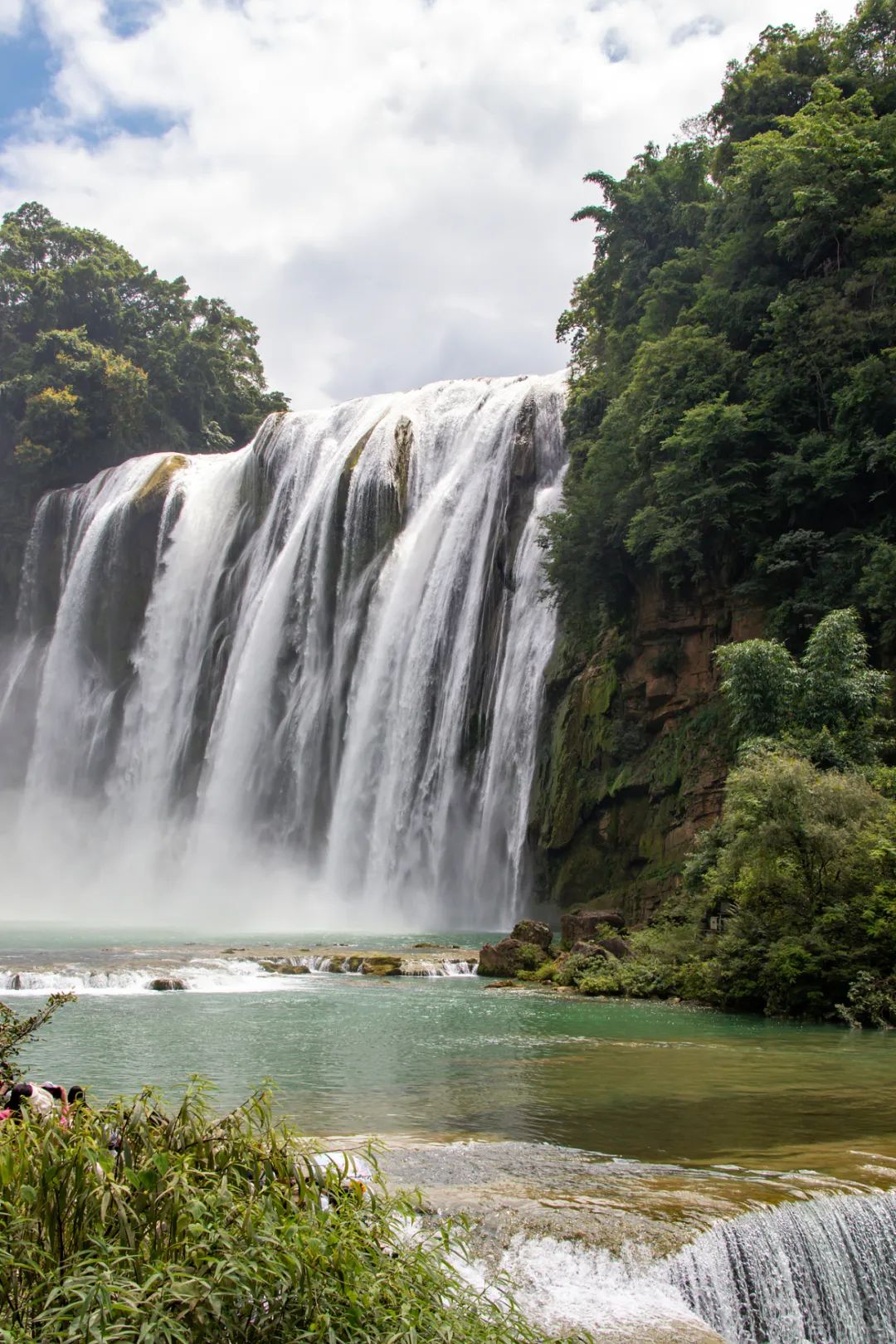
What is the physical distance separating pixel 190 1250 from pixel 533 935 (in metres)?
17.9

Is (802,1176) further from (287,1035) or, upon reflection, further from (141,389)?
(141,389)

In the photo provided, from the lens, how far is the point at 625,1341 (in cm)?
491

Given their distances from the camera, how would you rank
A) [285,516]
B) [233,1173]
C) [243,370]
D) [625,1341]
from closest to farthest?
[233,1173] → [625,1341] → [285,516] → [243,370]

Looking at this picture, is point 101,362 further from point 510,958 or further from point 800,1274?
point 800,1274

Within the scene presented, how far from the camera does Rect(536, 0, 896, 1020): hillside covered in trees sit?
1603 cm

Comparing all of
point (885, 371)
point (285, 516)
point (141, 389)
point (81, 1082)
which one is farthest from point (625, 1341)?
point (141, 389)

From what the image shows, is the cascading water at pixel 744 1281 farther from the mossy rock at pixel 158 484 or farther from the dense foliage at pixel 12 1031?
the mossy rock at pixel 158 484

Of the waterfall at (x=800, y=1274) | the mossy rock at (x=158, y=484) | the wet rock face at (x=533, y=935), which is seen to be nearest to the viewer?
the waterfall at (x=800, y=1274)

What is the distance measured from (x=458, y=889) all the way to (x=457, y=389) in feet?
72.9

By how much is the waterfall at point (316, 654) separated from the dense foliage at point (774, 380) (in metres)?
4.90

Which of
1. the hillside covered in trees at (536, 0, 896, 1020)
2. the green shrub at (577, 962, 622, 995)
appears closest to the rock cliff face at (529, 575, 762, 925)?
the hillside covered in trees at (536, 0, 896, 1020)

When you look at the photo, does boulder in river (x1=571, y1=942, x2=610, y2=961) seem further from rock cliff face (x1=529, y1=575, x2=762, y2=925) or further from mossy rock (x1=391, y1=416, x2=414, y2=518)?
mossy rock (x1=391, y1=416, x2=414, y2=518)

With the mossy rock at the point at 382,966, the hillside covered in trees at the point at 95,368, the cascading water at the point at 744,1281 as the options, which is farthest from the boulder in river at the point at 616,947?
the hillside covered in trees at the point at 95,368

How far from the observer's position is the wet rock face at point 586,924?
69.1 ft
